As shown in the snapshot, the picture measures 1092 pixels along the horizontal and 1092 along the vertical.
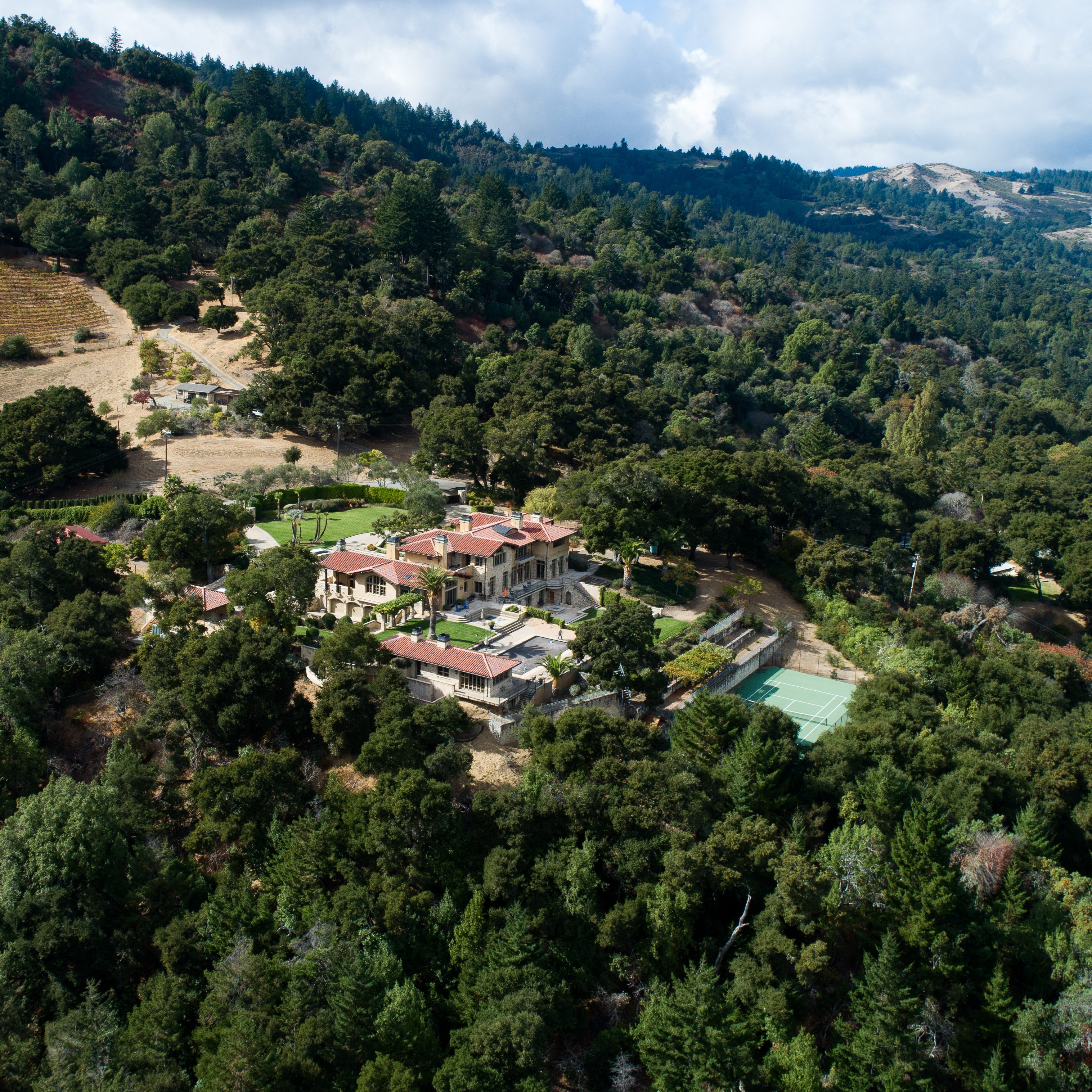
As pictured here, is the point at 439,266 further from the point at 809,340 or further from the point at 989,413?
the point at 989,413

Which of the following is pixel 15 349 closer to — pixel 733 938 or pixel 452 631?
pixel 452 631

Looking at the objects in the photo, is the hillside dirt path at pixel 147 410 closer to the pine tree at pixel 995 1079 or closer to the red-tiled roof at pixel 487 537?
the red-tiled roof at pixel 487 537

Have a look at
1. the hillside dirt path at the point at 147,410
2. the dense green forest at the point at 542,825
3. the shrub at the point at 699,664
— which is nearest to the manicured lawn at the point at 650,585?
the dense green forest at the point at 542,825

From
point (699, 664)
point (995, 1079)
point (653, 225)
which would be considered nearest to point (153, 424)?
point (699, 664)

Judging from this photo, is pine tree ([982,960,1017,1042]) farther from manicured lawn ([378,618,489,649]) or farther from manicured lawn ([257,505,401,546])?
manicured lawn ([257,505,401,546])

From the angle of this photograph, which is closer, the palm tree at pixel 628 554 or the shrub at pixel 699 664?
the shrub at pixel 699 664
